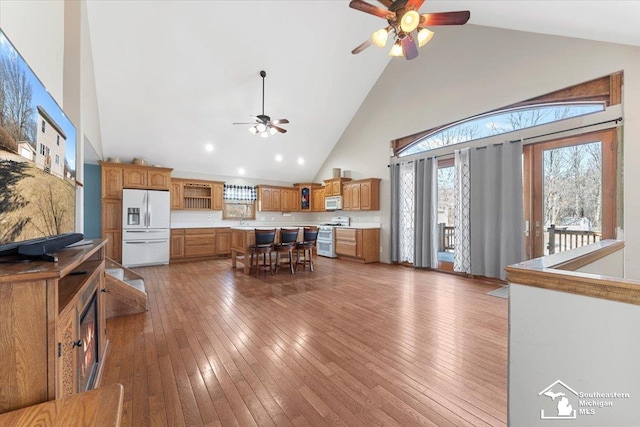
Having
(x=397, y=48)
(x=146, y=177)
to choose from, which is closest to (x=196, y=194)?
(x=146, y=177)

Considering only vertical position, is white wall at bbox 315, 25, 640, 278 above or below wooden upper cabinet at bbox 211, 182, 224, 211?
above

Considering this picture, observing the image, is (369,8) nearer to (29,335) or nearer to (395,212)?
(29,335)

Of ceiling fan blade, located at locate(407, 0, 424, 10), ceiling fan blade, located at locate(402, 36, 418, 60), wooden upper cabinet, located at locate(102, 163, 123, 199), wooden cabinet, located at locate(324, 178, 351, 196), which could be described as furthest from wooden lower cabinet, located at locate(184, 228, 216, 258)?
ceiling fan blade, located at locate(407, 0, 424, 10)

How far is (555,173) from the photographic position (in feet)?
13.0

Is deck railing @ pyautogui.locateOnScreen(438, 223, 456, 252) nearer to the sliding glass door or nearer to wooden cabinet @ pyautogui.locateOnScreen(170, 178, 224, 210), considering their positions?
the sliding glass door

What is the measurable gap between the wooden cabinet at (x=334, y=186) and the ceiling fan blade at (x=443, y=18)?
487 cm

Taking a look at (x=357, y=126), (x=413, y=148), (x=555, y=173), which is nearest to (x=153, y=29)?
(x=357, y=126)

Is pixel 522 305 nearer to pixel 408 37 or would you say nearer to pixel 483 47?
pixel 408 37

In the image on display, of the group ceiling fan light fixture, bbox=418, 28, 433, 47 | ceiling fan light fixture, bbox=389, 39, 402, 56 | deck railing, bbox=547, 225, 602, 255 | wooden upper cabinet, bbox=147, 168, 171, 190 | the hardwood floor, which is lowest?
the hardwood floor

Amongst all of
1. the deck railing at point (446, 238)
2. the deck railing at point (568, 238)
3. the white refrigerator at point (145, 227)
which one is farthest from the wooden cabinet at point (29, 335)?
the deck railing at point (446, 238)

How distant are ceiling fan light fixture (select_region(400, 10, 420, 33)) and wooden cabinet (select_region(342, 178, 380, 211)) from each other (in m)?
4.21

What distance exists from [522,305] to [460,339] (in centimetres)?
157

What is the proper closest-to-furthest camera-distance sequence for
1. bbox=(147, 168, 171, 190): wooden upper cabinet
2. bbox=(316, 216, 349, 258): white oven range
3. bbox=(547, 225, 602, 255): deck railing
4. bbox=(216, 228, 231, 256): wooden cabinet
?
bbox=(547, 225, 602, 255): deck railing
bbox=(147, 168, 171, 190): wooden upper cabinet
bbox=(216, 228, 231, 256): wooden cabinet
bbox=(316, 216, 349, 258): white oven range

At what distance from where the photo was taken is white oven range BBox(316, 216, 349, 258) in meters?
7.23
